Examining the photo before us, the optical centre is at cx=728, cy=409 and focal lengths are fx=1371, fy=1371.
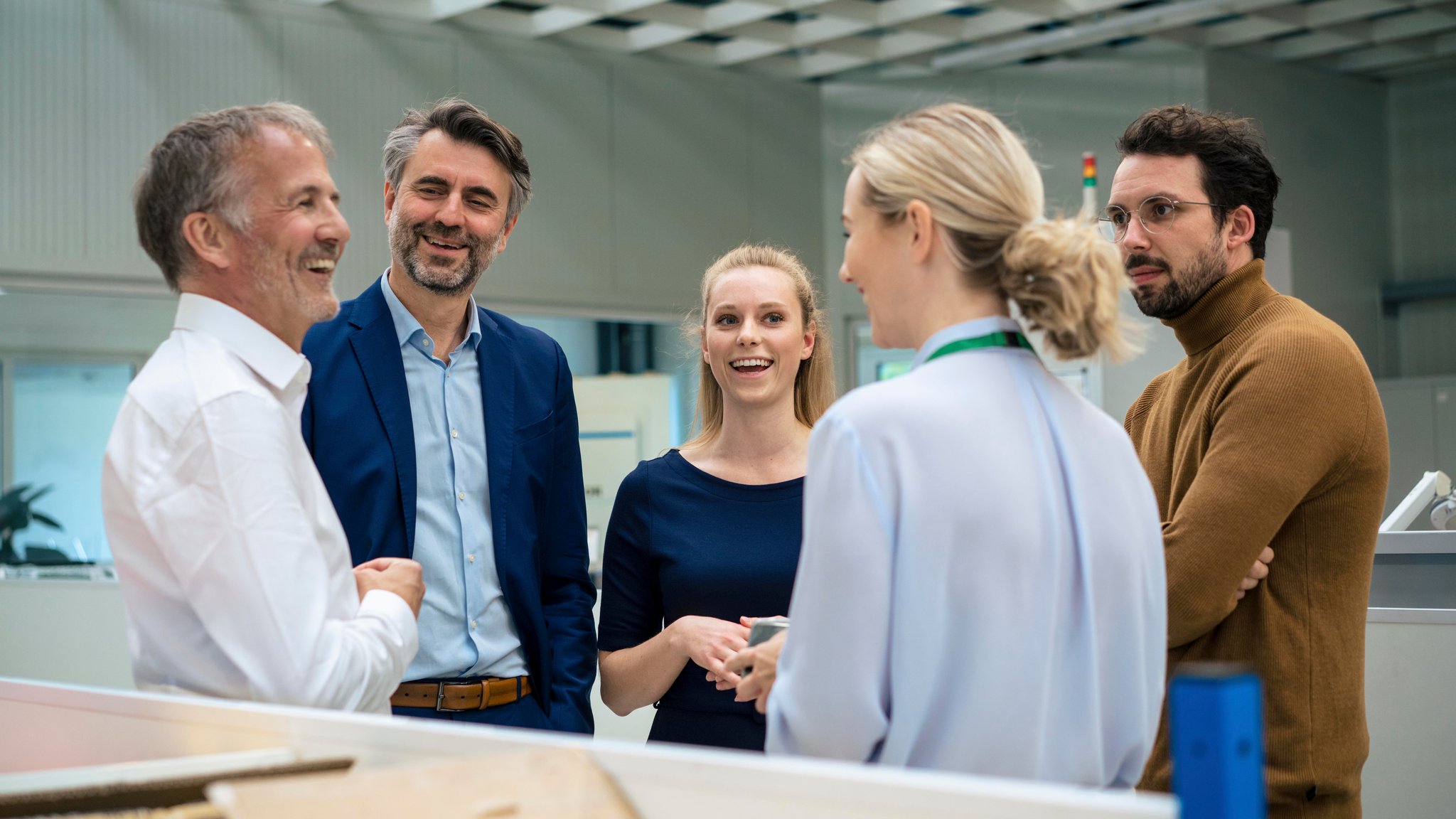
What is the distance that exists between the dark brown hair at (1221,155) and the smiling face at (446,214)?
1030 mm

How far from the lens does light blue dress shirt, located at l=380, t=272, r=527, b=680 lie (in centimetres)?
206

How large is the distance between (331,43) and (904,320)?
18.5 ft

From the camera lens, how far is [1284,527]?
181cm

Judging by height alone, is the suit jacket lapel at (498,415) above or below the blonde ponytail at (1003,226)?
below

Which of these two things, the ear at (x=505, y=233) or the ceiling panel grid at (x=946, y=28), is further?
the ceiling panel grid at (x=946, y=28)

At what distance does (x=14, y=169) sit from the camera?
557cm

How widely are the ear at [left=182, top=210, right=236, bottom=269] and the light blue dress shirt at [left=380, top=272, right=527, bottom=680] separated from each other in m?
0.60

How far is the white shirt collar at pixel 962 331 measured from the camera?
4.29 ft

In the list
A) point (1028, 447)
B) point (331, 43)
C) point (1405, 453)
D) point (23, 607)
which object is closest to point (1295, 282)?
point (1405, 453)

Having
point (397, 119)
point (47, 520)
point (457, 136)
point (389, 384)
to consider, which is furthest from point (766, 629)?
point (397, 119)

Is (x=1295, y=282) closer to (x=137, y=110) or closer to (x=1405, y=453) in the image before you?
(x=1405, y=453)

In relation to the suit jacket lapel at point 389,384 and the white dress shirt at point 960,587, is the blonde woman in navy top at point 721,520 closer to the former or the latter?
the suit jacket lapel at point 389,384

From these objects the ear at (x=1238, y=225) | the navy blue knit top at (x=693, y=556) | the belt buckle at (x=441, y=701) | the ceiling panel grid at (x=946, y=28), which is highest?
the ceiling panel grid at (x=946, y=28)

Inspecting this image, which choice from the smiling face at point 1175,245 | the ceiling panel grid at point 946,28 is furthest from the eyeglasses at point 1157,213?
the ceiling panel grid at point 946,28
